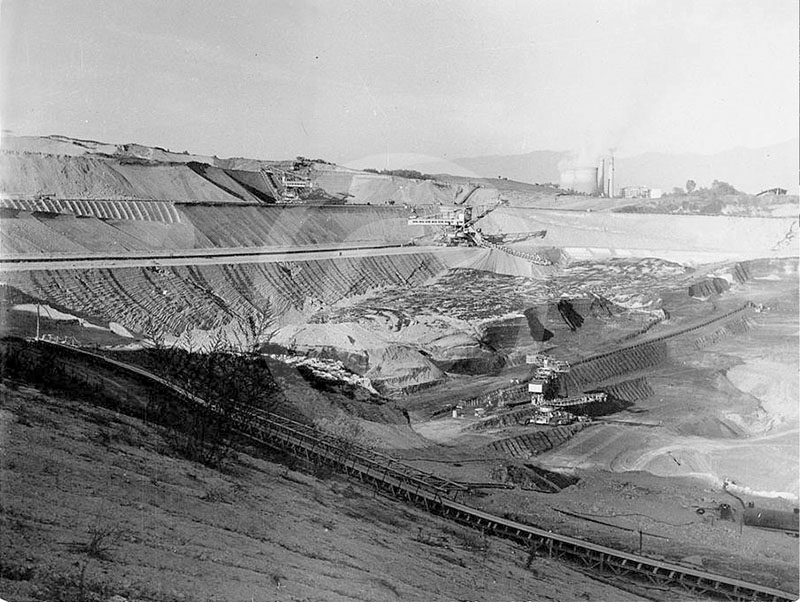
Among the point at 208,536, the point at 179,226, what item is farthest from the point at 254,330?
the point at 208,536

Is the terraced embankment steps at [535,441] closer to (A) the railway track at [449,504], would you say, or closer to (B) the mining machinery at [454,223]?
(A) the railway track at [449,504]

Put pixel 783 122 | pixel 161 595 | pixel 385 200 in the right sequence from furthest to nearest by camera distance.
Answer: pixel 385 200, pixel 161 595, pixel 783 122

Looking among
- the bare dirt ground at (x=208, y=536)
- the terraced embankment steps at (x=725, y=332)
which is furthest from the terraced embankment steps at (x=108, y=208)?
the terraced embankment steps at (x=725, y=332)

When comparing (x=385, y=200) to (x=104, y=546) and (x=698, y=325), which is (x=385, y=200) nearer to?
(x=698, y=325)

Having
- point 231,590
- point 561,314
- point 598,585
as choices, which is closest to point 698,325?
point 561,314

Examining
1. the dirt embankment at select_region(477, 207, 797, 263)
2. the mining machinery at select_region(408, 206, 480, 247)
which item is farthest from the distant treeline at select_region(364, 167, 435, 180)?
the dirt embankment at select_region(477, 207, 797, 263)

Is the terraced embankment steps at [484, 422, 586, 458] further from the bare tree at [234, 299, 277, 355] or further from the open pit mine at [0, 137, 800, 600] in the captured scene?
the bare tree at [234, 299, 277, 355]
